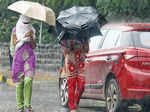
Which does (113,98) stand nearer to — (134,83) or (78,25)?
(134,83)

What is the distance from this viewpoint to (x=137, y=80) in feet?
36.3

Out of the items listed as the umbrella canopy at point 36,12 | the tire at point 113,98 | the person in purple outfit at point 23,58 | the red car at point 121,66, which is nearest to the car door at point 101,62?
the red car at point 121,66

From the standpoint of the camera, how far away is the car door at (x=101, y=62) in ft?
39.7

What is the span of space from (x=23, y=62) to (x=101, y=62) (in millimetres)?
1535

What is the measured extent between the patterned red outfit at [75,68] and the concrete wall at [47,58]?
13.8 meters

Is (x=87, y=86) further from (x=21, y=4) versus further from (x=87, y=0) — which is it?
(x=87, y=0)

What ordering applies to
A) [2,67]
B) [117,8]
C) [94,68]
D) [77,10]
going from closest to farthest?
[77,10], [94,68], [117,8], [2,67]

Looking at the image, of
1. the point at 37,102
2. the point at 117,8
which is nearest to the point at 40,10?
the point at 37,102

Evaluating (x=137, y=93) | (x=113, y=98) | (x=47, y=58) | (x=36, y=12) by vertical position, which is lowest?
(x=113, y=98)

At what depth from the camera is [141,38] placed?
11.5 meters

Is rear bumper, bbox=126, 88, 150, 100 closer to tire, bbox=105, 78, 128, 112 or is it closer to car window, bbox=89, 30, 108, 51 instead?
tire, bbox=105, 78, 128, 112

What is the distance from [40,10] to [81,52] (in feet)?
3.40

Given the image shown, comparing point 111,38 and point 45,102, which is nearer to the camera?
point 111,38

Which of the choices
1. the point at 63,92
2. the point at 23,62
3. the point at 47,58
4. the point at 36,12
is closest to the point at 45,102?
the point at 63,92
